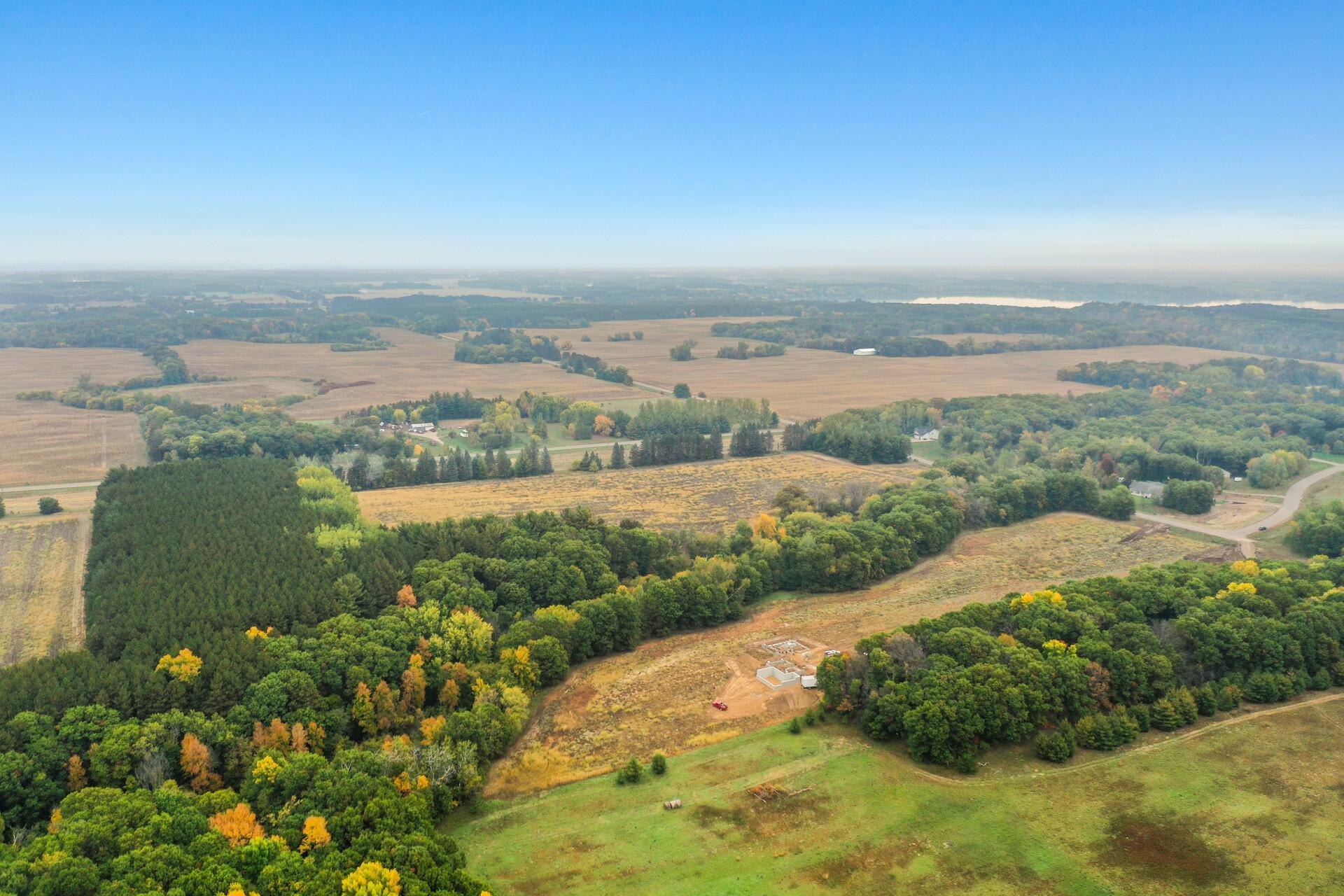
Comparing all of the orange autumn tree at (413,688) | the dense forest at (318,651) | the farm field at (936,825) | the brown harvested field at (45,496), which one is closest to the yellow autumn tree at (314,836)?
the dense forest at (318,651)

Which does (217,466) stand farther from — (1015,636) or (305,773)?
(1015,636)

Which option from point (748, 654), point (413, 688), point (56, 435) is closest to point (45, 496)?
point (56, 435)

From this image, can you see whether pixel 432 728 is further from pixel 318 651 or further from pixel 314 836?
pixel 314 836

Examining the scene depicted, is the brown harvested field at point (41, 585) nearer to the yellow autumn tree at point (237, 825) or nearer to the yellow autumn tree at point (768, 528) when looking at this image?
the yellow autumn tree at point (237, 825)

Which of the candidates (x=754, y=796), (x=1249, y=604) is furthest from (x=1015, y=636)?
(x=754, y=796)

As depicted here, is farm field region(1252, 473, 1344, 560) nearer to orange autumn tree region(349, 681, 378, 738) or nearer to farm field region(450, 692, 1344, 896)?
farm field region(450, 692, 1344, 896)

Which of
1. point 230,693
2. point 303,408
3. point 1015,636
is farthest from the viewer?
point 303,408
